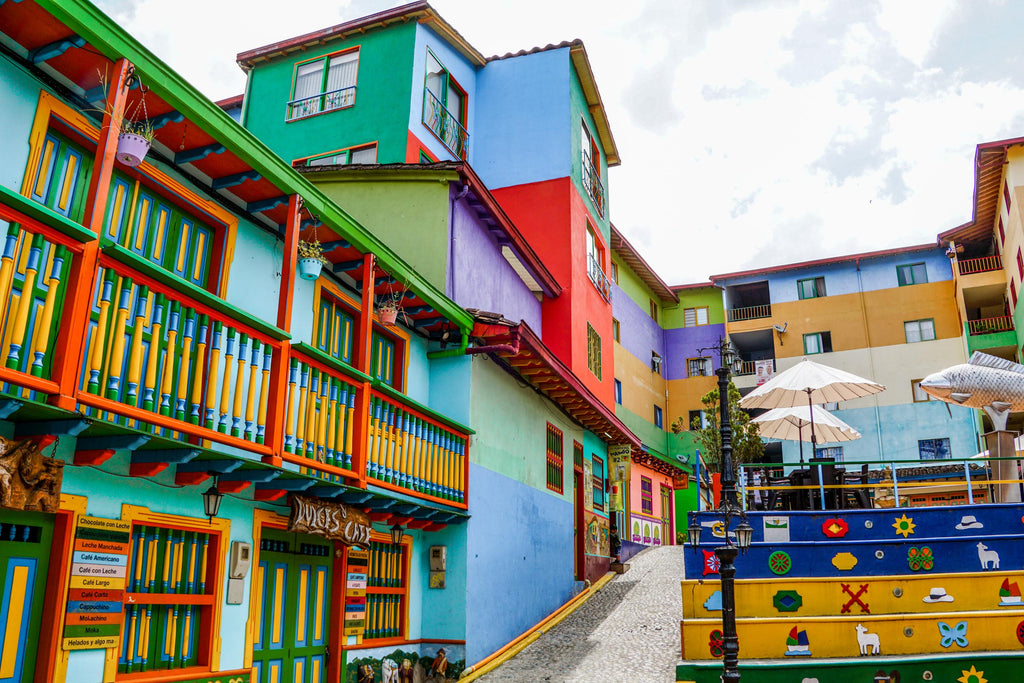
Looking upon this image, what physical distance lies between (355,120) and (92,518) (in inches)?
554

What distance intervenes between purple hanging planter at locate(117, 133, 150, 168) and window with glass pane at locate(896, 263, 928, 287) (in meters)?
35.0

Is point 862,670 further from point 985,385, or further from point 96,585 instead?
point 96,585

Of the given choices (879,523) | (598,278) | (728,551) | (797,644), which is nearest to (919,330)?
(598,278)

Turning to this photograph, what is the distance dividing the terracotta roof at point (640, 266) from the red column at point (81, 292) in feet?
89.6

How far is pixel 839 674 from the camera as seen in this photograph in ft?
37.4

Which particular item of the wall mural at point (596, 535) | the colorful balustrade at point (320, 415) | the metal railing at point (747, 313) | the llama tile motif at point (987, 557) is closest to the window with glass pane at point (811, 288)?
the metal railing at point (747, 313)

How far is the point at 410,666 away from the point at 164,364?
21.9ft

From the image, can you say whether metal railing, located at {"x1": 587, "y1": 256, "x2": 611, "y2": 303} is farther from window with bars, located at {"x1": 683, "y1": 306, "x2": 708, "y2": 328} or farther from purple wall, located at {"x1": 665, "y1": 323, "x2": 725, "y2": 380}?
window with bars, located at {"x1": 683, "y1": 306, "x2": 708, "y2": 328}

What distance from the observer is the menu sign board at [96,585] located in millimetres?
6434

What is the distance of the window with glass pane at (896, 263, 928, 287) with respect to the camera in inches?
1382

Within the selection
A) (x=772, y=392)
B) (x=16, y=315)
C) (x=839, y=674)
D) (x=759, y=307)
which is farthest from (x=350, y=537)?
(x=759, y=307)

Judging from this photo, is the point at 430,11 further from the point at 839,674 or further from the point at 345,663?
the point at 839,674

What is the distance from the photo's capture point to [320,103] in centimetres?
2006

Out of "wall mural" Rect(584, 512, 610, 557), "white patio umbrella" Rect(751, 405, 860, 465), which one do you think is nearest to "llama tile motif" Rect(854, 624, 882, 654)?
"white patio umbrella" Rect(751, 405, 860, 465)
